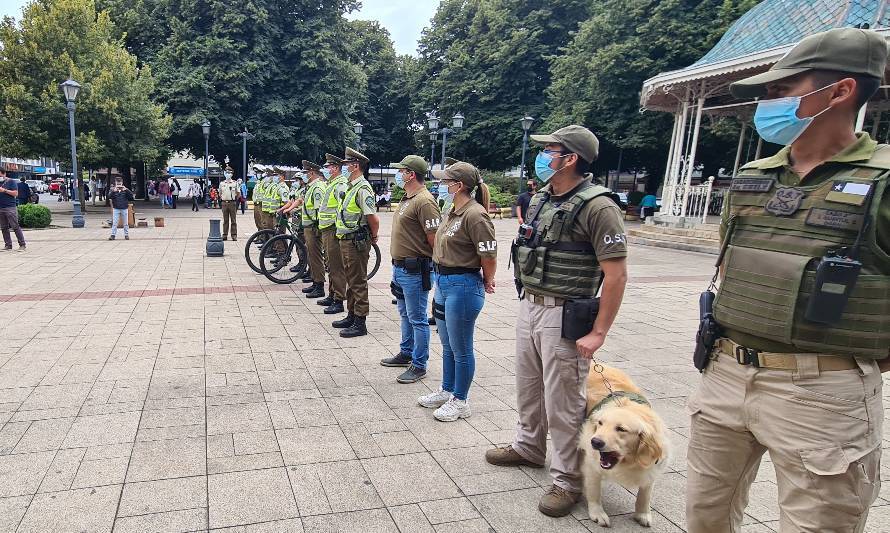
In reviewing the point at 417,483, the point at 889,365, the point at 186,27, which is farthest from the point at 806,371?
the point at 186,27

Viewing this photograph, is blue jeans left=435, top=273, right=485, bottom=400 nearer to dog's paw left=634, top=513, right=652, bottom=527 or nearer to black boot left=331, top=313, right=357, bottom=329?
dog's paw left=634, top=513, right=652, bottom=527

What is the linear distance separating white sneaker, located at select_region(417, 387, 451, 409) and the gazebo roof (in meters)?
10.2

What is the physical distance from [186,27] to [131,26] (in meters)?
3.80

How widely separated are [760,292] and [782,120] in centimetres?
59

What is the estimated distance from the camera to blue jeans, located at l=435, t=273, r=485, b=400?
12.0 ft

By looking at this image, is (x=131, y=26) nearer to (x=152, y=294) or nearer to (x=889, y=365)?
(x=152, y=294)

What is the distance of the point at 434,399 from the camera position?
4.05 metres

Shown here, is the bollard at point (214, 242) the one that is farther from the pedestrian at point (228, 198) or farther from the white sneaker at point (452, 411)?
the white sneaker at point (452, 411)

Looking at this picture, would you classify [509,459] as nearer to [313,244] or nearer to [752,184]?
[752,184]

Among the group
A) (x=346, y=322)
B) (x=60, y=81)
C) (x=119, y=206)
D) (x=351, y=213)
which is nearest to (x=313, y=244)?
(x=346, y=322)

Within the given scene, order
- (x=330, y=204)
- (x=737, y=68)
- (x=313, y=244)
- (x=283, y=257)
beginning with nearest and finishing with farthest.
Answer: (x=330, y=204)
(x=313, y=244)
(x=283, y=257)
(x=737, y=68)

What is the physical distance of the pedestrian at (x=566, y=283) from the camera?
8.43ft

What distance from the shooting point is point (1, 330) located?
5680 millimetres

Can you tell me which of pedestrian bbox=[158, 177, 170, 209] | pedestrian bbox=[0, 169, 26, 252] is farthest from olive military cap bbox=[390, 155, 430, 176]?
pedestrian bbox=[158, 177, 170, 209]
